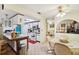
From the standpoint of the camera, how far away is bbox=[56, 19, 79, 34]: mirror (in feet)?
6.10

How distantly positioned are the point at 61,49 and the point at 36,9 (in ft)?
2.43

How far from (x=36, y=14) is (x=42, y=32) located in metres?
0.30

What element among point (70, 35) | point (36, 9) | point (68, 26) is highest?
point (36, 9)

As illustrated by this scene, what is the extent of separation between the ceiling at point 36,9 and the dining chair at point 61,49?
1.58 ft

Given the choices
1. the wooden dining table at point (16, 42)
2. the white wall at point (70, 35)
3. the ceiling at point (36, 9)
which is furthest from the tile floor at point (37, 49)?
the ceiling at point (36, 9)

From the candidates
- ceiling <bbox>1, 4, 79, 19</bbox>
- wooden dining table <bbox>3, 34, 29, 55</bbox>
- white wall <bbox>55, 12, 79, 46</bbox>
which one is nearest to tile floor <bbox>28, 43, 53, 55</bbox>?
wooden dining table <bbox>3, 34, 29, 55</bbox>

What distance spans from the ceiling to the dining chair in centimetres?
48

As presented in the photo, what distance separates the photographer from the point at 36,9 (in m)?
1.89

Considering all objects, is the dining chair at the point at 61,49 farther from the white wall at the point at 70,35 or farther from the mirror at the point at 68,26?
the mirror at the point at 68,26

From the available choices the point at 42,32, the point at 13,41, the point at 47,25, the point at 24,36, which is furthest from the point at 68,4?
the point at 13,41

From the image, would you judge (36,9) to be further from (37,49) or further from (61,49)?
(61,49)

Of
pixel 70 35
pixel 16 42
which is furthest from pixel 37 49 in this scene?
pixel 70 35

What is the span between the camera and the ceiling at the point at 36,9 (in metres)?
1.84
